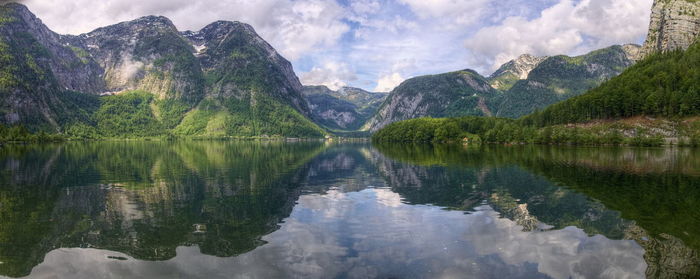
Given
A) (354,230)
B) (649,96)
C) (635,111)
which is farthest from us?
(635,111)

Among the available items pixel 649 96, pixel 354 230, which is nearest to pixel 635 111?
pixel 649 96

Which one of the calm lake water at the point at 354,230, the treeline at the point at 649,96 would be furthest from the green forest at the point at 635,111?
the calm lake water at the point at 354,230

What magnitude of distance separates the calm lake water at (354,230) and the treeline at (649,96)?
12468 centimetres

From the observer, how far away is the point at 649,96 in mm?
146500

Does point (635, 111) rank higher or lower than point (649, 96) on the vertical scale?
lower

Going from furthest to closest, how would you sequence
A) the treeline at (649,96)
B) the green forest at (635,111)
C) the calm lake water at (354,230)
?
the treeline at (649,96)
the green forest at (635,111)
the calm lake water at (354,230)

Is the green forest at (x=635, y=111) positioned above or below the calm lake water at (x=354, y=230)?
above

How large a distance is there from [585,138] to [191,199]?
516 feet

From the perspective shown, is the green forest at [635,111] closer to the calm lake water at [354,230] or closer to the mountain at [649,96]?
the mountain at [649,96]

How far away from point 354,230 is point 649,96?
166 metres

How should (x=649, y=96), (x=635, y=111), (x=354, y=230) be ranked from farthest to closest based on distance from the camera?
1. (x=635, y=111)
2. (x=649, y=96)
3. (x=354, y=230)

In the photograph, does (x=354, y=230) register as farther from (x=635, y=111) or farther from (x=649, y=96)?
(x=635, y=111)

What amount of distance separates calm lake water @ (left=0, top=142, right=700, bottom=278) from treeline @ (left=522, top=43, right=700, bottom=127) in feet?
409

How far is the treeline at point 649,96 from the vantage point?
141m
